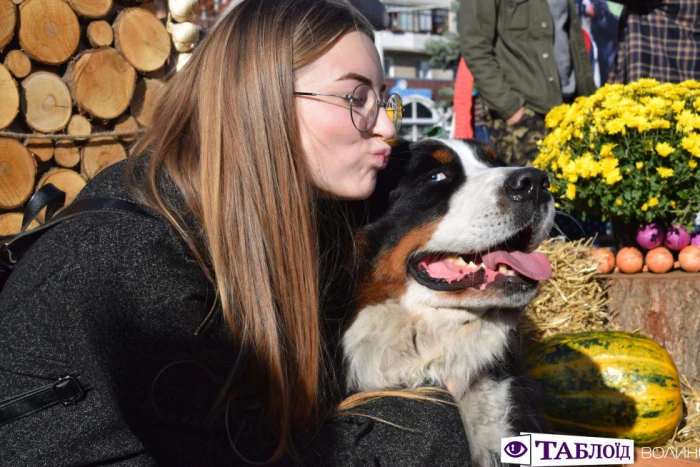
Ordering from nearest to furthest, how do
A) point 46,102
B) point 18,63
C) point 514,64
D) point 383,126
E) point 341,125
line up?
A: point 341,125
point 383,126
point 18,63
point 46,102
point 514,64

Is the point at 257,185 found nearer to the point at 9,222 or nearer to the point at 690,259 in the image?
the point at 9,222

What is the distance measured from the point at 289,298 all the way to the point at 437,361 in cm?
73

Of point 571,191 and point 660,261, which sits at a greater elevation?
point 571,191

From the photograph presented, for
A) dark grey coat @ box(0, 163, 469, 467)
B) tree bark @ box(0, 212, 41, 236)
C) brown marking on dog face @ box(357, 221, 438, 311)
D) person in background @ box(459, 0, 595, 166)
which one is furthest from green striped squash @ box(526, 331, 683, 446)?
tree bark @ box(0, 212, 41, 236)

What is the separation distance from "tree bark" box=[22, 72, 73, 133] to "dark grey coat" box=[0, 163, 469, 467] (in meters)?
2.38

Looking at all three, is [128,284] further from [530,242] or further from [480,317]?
[530,242]

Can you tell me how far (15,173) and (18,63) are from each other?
61cm

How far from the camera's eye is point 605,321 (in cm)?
414

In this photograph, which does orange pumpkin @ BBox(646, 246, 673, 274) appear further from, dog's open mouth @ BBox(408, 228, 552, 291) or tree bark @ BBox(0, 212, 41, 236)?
tree bark @ BBox(0, 212, 41, 236)

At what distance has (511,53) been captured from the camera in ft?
16.8

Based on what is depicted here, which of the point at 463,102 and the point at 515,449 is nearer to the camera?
the point at 515,449

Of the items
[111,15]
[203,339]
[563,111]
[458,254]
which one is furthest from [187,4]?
[203,339]

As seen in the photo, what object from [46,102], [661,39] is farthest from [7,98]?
[661,39]

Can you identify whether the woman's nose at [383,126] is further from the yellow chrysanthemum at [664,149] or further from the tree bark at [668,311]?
the tree bark at [668,311]
